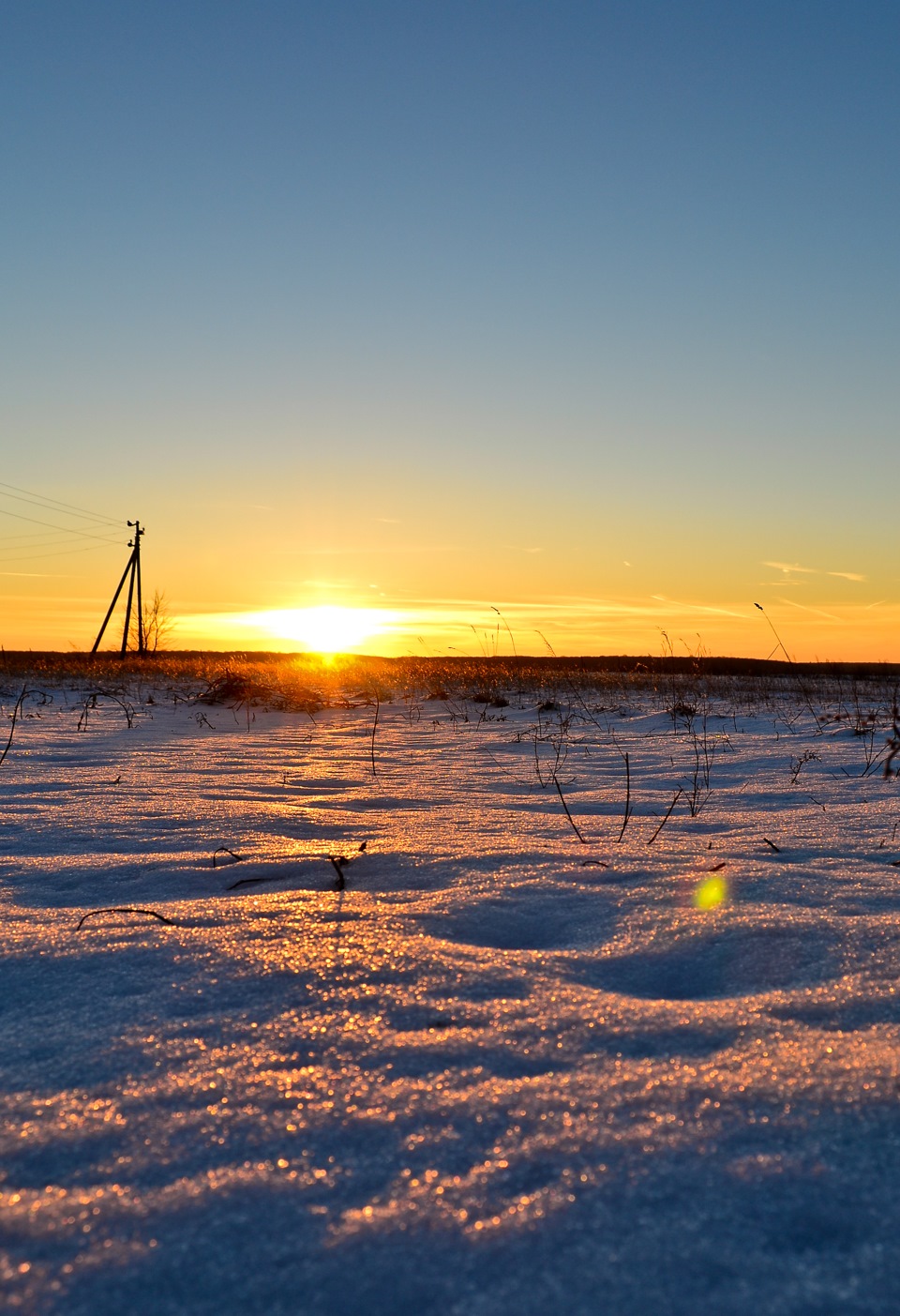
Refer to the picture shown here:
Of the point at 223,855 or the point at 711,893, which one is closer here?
the point at 711,893

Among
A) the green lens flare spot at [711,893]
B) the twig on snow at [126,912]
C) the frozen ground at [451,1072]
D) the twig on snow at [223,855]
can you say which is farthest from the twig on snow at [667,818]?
the twig on snow at [126,912]

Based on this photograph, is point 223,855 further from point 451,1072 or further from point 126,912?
point 451,1072

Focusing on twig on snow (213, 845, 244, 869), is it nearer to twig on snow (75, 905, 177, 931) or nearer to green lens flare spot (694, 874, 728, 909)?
twig on snow (75, 905, 177, 931)

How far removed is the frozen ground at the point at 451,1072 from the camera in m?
0.84

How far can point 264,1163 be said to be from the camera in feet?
3.26

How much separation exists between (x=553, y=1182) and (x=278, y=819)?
2.15 metres

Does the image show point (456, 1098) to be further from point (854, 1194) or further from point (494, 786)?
point (494, 786)

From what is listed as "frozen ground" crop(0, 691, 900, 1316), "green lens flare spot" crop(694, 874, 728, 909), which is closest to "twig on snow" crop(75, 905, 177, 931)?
"frozen ground" crop(0, 691, 900, 1316)

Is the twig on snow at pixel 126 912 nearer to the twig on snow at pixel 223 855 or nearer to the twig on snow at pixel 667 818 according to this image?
the twig on snow at pixel 223 855

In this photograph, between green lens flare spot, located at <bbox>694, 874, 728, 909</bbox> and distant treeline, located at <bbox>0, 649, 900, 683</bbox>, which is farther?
distant treeline, located at <bbox>0, 649, 900, 683</bbox>

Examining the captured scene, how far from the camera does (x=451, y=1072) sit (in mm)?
1194

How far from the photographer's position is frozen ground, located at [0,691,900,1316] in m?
0.84

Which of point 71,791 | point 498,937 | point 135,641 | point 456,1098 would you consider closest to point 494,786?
point 71,791

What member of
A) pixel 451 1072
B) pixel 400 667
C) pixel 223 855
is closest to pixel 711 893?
pixel 451 1072
